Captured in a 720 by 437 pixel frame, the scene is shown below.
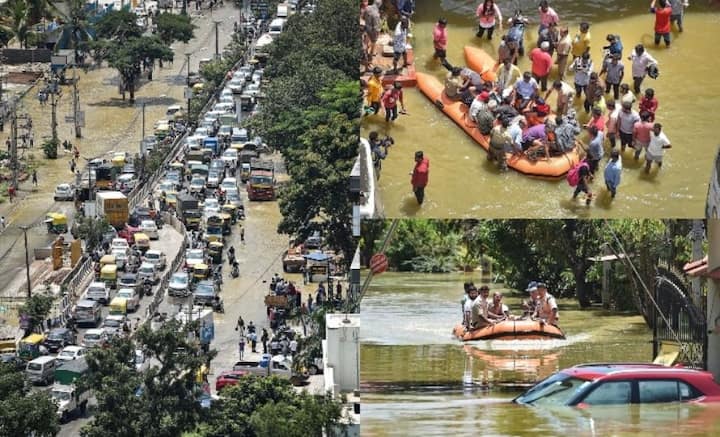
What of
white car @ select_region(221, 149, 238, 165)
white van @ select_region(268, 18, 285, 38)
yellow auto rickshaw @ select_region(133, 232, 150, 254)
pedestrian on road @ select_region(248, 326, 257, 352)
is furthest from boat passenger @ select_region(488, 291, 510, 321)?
white van @ select_region(268, 18, 285, 38)

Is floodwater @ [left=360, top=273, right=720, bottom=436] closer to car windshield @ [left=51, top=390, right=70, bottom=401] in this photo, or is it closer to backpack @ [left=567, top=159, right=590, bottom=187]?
backpack @ [left=567, top=159, right=590, bottom=187]

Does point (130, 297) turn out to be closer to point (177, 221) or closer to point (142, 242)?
point (142, 242)

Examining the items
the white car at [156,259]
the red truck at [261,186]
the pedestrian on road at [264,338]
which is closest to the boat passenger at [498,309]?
the pedestrian on road at [264,338]

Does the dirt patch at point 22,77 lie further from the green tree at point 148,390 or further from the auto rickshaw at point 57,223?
the green tree at point 148,390

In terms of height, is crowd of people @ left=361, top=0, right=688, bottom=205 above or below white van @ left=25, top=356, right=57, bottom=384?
above

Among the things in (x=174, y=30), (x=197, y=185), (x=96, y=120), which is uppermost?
(x=174, y=30)

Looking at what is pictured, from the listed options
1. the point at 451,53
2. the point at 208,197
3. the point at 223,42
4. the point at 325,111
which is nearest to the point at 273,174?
the point at 208,197

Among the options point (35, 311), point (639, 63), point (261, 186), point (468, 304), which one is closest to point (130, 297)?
point (35, 311)
